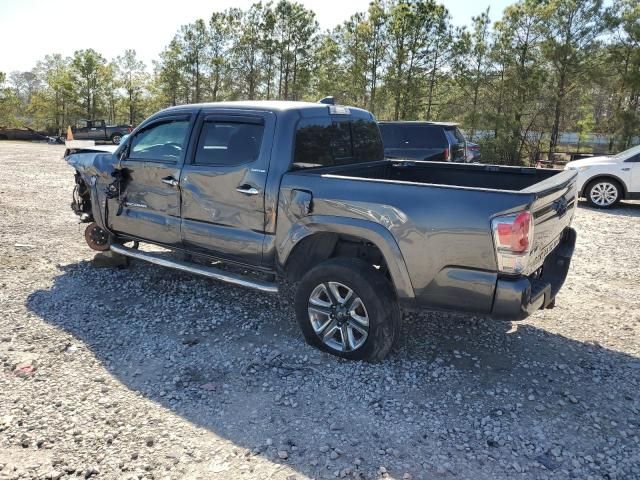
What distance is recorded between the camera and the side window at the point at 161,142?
189 inches

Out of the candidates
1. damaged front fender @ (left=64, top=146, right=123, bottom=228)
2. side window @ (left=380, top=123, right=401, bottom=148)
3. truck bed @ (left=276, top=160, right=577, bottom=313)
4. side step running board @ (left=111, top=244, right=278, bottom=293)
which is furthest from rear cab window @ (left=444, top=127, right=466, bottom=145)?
side step running board @ (left=111, top=244, right=278, bottom=293)

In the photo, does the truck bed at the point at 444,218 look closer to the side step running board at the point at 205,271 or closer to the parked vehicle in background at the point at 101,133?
the side step running board at the point at 205,271

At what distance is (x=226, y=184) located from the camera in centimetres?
431

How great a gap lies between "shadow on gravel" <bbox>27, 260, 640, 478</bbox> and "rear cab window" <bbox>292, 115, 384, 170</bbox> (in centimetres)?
152

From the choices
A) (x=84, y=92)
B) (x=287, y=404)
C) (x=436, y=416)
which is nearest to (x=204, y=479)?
(x=287, y=404)

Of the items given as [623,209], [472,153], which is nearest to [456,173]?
[472,153]

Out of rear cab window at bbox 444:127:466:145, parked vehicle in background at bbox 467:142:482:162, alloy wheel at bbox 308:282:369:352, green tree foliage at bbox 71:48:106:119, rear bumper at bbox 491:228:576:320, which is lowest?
alloy wheel at bbox 308:282:369:352

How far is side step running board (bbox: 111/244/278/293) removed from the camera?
4.18 meters

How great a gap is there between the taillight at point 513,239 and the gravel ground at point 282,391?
99cm

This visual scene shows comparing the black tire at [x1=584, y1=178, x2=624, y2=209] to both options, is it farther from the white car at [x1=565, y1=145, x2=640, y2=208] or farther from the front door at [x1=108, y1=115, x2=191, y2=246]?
the front door at [x1=108, y1=115, x2=191, y2=246]

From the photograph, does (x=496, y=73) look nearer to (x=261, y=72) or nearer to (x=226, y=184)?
(x=261, y=72)

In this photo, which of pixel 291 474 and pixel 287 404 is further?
pixel 287 404

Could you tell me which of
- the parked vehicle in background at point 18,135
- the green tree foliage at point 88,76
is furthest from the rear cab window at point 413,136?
the green tree foliage at point 88,76

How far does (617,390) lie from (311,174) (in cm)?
272
